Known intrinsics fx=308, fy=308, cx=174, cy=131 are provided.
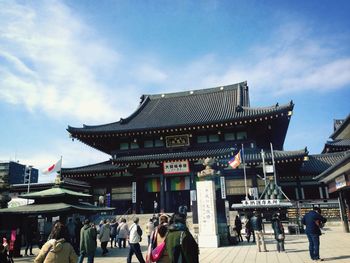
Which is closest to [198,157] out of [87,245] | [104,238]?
[104,238]

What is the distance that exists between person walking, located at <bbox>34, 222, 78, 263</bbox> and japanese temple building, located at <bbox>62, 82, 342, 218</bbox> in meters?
21.0

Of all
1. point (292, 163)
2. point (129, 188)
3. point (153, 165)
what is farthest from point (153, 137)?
point (292, 163)

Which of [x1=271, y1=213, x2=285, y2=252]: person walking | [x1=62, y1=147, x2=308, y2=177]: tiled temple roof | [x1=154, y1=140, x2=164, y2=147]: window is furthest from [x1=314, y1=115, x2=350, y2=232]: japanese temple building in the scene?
[x1=154, y1=140, x2=164, y2=147]: window

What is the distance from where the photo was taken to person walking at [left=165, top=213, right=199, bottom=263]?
5129 mm

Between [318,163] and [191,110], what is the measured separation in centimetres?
1401

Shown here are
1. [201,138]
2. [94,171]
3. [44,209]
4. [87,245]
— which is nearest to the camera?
[87,245]

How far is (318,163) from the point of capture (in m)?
29.4

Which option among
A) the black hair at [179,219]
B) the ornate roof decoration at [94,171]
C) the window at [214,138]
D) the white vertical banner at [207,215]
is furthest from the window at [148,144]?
the black hair at [179,219]

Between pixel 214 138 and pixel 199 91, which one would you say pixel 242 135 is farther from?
pixel 199 91

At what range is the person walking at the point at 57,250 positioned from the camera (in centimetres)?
507

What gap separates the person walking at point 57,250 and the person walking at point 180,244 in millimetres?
1672

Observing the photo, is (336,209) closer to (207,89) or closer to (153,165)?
(153,165)

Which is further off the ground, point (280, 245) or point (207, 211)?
point (207, 211)

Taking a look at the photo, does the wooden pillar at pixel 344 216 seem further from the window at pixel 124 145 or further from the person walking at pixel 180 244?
the window at pixel 124 145
